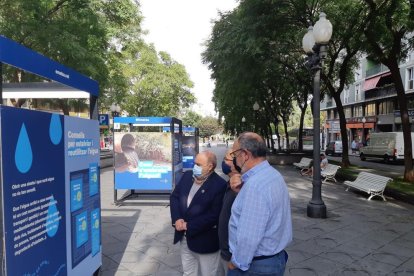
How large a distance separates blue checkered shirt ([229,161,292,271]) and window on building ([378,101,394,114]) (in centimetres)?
4495

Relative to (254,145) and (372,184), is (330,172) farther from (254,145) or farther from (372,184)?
(254,145)

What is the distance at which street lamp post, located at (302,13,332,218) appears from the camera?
28.7 feet

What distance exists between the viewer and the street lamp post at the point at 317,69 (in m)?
8.73

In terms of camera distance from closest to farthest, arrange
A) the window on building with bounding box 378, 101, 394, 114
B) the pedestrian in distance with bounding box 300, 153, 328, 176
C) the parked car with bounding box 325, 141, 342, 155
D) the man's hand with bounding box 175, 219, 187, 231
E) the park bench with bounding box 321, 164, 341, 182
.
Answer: the man's hand with bounding box 175, 219, 187, 231, the park bench with bounding box 321, 164, 341, 182, the pedestrian in distance with bounding box 300, 153, 328, 176, the parked car with bounding box 325, 141, 342, 155, the window on building with bounding box 378, 101, 394, 114

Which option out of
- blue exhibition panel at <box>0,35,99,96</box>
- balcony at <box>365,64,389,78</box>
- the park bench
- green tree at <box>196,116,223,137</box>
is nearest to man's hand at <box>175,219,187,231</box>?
blue exhibition panel at <box>0,35,99,96</box>

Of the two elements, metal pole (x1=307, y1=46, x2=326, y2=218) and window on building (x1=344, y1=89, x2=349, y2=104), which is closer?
metal pole (x1=307, y1=46, x2=326, y2=218)

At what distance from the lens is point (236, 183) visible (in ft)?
10.7

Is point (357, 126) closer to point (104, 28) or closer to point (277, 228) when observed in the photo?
point (104, 28)

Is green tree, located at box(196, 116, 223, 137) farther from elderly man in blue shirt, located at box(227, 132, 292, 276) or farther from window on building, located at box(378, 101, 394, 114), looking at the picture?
elderly man in blue shirt, located at box(227, 132, 292, 276)

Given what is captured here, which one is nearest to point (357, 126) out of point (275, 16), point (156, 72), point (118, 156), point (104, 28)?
point (156, 72)

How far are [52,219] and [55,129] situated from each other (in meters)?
0.79

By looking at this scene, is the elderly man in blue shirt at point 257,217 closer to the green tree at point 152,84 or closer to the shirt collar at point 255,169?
the shirt collar at point 255,169

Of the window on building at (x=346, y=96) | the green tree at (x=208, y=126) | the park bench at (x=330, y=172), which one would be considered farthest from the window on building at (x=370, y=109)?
the green tree at (x=208, y=126)

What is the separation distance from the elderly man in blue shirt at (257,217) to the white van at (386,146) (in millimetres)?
26171
